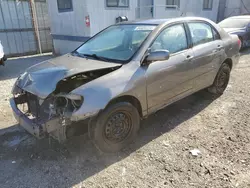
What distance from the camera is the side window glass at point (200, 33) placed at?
389 centimetres

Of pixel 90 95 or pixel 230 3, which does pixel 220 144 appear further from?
pixel 230 3

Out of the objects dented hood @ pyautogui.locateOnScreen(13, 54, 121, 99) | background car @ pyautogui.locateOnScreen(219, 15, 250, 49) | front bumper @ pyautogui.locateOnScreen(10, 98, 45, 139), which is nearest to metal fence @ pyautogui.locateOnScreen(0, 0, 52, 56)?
dented hood @ pyautogui.locateOnScreen(13, 54, 121, 99)

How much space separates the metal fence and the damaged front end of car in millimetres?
8158

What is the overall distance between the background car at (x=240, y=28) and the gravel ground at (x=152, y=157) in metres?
6.32

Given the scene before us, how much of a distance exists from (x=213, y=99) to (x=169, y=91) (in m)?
1.68

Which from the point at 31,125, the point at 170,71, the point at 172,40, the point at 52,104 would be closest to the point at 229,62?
the point at 172,40

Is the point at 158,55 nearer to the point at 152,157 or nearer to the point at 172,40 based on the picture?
the point at 172,40

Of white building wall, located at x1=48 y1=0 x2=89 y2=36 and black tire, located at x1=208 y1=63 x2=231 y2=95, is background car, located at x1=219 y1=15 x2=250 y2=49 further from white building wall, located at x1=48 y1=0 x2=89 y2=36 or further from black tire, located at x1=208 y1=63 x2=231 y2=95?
white building wall, located at x1=48 y1=0 x2=89 y2=36

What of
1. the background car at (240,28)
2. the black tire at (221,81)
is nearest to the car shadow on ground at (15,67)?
the black tire at (221,81)

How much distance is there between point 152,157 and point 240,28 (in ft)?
28.7

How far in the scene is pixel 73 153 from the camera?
120 inches

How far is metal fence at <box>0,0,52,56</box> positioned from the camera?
980 centimetres

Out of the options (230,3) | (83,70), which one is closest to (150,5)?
(83,70)

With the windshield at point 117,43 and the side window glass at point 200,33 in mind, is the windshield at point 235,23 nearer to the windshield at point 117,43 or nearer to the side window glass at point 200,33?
the side window glass at point 200,33
